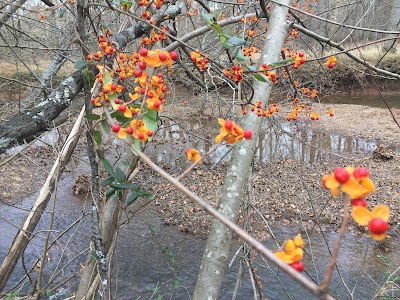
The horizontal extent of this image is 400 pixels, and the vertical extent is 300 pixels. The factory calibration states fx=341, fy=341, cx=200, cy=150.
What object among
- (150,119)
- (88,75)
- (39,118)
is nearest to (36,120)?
(39,118)

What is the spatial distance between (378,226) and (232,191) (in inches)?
42.7

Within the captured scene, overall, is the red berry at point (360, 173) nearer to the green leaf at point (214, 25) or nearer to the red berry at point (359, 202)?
the red berry at point (359, 202)

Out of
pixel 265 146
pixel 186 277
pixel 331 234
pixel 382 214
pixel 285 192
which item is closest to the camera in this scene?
pixel 382 214

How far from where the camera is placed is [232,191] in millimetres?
1490

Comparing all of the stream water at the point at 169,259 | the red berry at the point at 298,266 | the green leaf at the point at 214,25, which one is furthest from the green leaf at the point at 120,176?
the stream water at the point at 169,259

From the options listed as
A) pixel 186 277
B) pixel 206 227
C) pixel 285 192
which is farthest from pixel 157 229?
pixel 285 192

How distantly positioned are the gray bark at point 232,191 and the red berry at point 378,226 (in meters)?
1.01

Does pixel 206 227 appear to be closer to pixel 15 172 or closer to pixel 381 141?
pixel 15 172

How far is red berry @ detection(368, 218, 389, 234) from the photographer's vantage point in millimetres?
410

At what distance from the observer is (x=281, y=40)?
5.68 feet

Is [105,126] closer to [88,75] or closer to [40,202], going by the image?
[88,75]

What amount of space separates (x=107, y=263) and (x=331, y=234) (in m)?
4.37

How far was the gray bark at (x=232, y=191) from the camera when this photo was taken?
1356 millimetres

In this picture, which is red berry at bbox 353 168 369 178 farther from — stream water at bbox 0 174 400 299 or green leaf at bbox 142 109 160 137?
stream water at bbox 0 174 400 299
